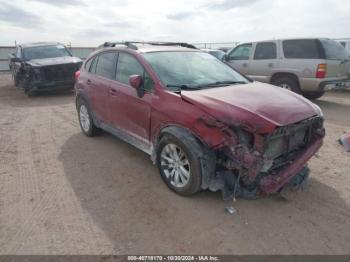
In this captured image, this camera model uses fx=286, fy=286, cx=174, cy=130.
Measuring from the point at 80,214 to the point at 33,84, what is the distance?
8385 mm

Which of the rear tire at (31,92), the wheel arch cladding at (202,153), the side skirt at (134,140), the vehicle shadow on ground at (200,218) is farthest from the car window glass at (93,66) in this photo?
the rear tire at (31,92)

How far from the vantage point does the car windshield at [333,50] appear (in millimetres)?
7867

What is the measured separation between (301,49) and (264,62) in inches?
46.2

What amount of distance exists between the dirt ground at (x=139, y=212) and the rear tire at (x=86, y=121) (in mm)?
675

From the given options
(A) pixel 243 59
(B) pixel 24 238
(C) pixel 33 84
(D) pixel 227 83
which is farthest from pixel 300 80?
(C) pixel 33 84

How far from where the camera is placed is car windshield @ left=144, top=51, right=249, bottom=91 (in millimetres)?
3835

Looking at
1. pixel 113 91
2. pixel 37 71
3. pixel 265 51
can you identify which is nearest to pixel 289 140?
pixel 113 91

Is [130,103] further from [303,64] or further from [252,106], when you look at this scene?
[303,64]

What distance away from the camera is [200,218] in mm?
3133

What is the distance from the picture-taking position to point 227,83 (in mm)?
4117

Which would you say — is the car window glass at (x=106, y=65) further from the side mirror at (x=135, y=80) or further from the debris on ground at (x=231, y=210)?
the debris on ground at (x=231, y=210)

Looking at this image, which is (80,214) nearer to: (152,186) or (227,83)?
(152,186)

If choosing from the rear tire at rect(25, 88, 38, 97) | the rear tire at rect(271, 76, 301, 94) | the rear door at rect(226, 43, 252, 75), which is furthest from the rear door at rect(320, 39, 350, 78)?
the rear tire at rect(25, 88, 38, 97)

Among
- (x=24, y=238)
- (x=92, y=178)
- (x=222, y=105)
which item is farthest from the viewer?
(x=92, y=178)
